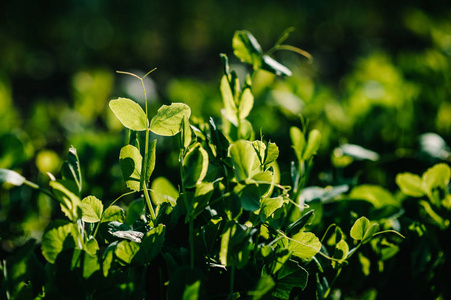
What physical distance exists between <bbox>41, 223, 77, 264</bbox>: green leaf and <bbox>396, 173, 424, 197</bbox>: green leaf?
0.78 metres

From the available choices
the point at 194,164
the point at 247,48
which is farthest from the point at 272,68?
the point at 194,164

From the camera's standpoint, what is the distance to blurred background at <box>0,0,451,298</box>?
4.45 ft

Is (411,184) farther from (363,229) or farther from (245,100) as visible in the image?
(245,100)

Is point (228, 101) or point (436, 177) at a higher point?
point (228, 101)

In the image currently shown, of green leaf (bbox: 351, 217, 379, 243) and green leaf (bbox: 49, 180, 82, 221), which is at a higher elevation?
green leaf (bbox: 49, 180, 82, 221)

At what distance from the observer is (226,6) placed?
5945mm

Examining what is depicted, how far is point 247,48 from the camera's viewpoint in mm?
868

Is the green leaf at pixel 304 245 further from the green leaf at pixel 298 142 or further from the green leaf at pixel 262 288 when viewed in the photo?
the green leaf at pixel 298 142

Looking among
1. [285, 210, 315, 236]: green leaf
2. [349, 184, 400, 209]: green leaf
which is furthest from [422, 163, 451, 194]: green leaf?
[285, 210, 315, 236]: green leaf

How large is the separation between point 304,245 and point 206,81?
11.1 feet

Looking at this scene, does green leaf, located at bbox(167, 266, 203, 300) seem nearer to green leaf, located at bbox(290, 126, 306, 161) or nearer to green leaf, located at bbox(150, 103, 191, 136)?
green leaf, located at bbox(150, 103, 191, 136)

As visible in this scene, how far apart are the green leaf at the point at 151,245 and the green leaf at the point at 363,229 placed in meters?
0.37

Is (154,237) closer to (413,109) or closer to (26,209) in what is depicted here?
(26,209)

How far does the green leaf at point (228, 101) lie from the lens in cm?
84
